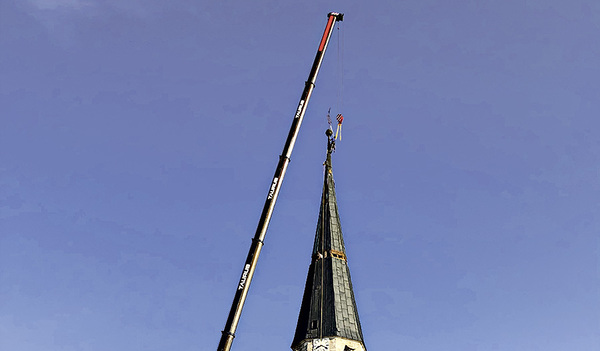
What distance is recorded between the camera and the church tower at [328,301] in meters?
50.8

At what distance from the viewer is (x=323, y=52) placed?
165 ft

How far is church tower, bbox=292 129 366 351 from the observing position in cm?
5084

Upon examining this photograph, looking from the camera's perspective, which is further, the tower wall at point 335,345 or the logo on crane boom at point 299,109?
the tower wall at point 335,345

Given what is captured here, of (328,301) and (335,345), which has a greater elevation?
(328,301)

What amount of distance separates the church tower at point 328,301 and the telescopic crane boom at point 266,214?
13.5 metres

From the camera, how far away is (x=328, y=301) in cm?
5306

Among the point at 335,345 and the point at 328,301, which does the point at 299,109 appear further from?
the point at 335,345

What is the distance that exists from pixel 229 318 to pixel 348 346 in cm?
1576

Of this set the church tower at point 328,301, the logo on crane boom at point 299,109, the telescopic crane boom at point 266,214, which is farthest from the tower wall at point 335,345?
the logo on crane boom at point 299,109

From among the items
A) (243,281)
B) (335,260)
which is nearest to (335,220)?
(335,260)

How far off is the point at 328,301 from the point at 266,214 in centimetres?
1448

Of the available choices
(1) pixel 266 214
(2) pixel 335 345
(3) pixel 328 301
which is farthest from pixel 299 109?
(2) pixel 335 345

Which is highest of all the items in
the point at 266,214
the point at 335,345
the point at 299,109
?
the point at 299,109

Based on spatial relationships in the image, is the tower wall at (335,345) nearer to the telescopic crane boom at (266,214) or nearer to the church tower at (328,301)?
the church tower at (328,301)
